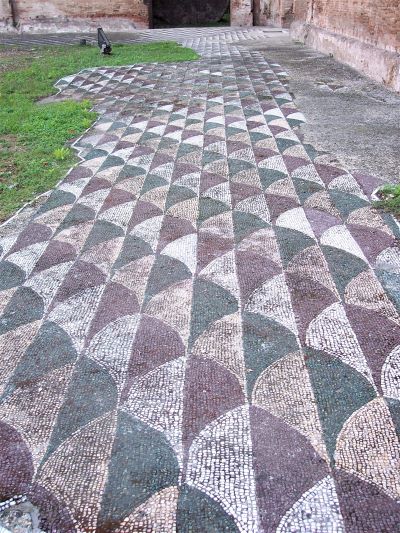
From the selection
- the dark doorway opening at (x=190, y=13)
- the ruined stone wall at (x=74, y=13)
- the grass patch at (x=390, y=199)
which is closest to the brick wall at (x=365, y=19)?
the grass patch at (x=390, y=199)

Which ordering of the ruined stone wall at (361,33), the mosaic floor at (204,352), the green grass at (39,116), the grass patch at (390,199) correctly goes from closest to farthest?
1. the mosaic floor at (204,352)
2. the grass patch at (390,199)
3. the green grass at (39,116)
4. the ruined stone wall at (361,33)

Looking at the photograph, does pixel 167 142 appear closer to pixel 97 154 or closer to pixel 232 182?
pixel 97 154

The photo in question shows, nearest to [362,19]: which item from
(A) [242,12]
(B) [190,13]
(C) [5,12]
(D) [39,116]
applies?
(D) [39,116]

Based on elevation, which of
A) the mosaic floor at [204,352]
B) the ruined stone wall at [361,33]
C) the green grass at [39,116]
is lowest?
the mosaic floor at [204,352]

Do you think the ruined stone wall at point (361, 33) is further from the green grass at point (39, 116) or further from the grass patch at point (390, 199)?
the grass patch at point (390, 199)

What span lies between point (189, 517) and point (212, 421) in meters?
0.44

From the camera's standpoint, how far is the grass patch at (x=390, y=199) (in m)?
Answer: 3.79

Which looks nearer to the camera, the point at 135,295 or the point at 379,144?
the point at 135,295

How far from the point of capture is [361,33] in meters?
8.47

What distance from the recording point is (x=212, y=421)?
2125mm

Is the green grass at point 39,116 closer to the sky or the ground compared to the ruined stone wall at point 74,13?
closer to the ground

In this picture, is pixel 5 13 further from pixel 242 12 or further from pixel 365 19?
pixel 365 19

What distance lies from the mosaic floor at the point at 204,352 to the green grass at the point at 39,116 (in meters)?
0.32

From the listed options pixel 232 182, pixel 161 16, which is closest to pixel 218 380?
pixel 232 182
